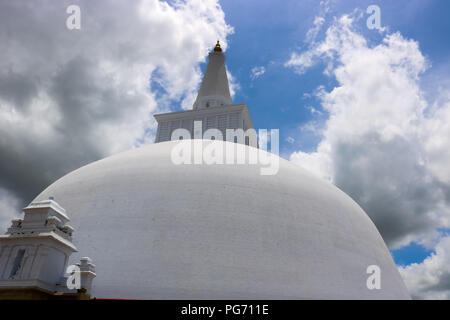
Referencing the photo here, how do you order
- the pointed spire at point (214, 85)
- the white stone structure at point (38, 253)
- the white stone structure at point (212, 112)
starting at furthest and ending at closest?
the pointed spire at point (214, 85)
the white stone structure at point (212, 112)
the white stone structure at point (38, 253)

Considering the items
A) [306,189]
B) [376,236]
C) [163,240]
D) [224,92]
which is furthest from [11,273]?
[224,92]

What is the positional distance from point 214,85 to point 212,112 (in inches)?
158

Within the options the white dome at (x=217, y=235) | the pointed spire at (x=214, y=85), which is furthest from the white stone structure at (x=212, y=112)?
the white dome at (x=217, y=235)

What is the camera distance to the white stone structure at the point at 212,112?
32.4 metres

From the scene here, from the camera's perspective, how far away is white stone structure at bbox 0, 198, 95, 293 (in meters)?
10.6

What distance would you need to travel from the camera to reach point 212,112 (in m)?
33.1

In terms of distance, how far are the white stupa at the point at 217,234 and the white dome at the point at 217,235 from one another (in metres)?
0.04

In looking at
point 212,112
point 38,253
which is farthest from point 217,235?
point 212,112

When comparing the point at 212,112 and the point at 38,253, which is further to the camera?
the point at 212,112

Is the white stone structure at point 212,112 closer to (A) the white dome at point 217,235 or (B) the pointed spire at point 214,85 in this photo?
(B) the pointed spire at point 214,85

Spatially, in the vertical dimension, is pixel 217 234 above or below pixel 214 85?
below

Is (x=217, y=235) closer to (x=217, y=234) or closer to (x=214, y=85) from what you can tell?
(x=217, y=234)

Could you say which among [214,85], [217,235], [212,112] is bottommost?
[217,235]
